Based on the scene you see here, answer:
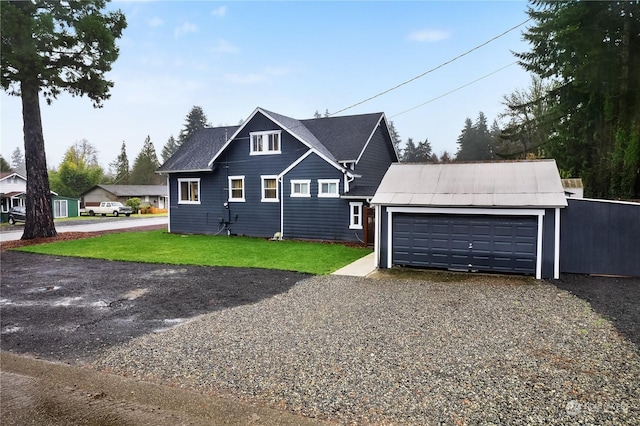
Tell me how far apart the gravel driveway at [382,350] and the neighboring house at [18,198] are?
3684cm

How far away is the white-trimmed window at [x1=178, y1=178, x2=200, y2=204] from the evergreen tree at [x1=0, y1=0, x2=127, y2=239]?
20.9 feet

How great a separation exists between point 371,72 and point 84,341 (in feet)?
71.1

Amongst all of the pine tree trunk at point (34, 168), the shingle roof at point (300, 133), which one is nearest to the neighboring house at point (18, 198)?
the pine tree trunk at point (34, 168)

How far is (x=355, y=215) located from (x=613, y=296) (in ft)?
36.8

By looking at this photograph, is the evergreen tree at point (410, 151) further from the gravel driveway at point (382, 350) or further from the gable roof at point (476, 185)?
the gravel driveway at point (382, 350)

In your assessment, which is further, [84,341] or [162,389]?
[84,341]

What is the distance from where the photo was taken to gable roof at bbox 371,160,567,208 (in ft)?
37.7

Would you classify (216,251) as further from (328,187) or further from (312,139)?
(312,139)

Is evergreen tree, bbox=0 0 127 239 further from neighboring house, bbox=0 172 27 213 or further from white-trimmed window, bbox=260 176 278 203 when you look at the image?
neighboring house, bbox=0 172 27 213

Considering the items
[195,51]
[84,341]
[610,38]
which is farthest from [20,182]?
[610,38]

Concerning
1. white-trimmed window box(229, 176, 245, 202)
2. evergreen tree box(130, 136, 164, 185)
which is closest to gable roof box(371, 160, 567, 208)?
white-trimmed window box(229, 176, 245, 202)

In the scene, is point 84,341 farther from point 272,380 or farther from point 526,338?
point 526,338

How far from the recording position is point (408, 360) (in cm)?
531

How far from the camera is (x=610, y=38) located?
18.9 metres
